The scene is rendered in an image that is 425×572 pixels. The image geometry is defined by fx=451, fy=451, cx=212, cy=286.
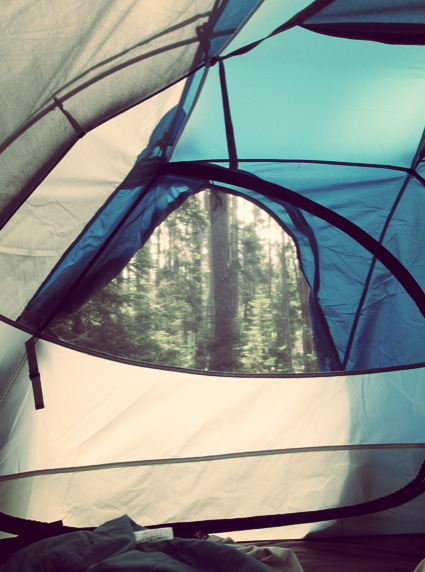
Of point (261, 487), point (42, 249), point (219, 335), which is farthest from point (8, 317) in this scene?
point (219, 335)

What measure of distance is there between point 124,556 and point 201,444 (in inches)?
22.9

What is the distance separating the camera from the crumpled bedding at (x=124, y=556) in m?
0.85

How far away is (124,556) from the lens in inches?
35.4

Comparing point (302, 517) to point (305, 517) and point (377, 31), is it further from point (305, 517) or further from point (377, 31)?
point (377, 31)

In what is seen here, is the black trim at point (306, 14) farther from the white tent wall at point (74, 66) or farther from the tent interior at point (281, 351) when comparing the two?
the white tent wall at point (74, 66)

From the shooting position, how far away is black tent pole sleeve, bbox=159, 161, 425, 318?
4.97 ft

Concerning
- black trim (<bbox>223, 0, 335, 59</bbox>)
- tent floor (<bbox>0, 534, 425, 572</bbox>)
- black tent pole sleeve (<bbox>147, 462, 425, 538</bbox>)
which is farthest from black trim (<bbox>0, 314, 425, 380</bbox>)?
black trim (<bbox>223, 0, 335, 59</bbox>)

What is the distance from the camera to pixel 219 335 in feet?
14.7

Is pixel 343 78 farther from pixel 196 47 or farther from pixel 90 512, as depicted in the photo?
pixel 90 512

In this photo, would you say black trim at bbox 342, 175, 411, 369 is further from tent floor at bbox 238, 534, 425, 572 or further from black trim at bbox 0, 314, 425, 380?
tent floor at bbox 238, 534, 425, 572

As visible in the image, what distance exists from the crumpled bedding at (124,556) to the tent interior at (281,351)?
0.01m

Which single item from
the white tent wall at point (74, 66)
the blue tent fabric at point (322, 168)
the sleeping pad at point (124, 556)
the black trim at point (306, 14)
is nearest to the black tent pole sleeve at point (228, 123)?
the blue tent fabric at point (322, 168)

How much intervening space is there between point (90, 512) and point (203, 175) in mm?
1122

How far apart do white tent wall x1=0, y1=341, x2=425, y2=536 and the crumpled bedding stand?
367mm
